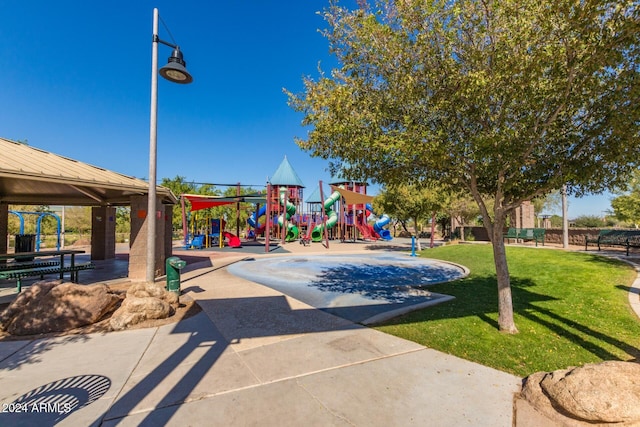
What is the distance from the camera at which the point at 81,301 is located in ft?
Answer: 19.6

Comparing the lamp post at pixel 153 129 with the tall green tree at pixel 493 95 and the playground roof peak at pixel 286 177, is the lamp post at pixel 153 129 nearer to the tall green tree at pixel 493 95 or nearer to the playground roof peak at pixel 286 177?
the tall green tree at pixel 493 95

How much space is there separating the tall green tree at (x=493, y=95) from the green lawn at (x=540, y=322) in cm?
71

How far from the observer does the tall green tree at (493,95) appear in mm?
4270

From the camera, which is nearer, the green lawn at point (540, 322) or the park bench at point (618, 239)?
the green lawn at point (540, 322)

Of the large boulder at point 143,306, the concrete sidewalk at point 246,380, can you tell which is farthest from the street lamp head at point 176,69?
the concrete sidewalk at point 246,380

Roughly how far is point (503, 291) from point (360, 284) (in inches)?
202

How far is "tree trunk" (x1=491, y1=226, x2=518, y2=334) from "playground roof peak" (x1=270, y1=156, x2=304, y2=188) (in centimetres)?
3514

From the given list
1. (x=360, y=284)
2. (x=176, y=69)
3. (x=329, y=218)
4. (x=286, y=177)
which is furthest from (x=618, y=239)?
(x=286, y=177)

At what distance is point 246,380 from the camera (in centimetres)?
378

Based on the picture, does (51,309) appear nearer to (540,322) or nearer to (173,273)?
(173,273)

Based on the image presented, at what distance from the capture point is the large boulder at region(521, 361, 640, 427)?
9.39 feet

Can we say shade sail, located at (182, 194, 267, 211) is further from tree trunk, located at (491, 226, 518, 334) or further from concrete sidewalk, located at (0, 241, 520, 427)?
tree trunk, located at (491, 226, 518, 334)

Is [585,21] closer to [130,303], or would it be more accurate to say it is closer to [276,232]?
[130,303]

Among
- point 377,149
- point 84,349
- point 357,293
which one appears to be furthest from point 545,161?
point 84,349
